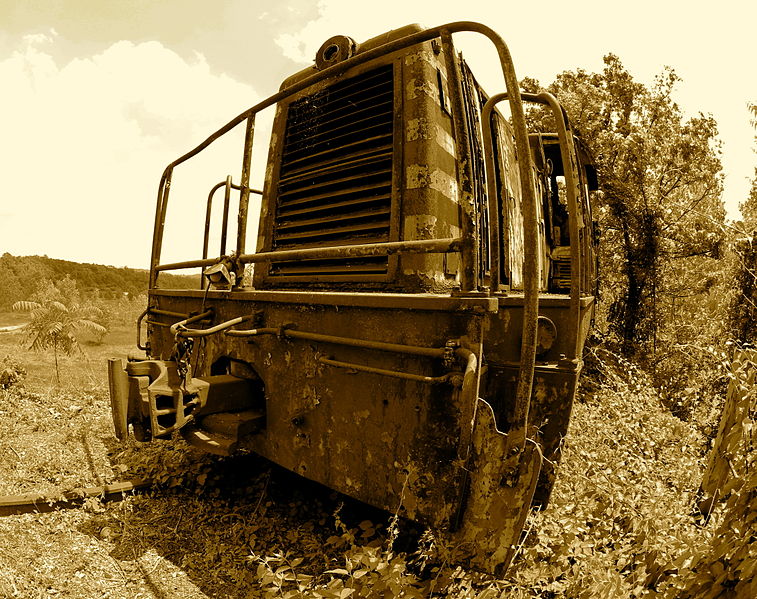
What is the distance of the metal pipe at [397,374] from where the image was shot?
2.07m

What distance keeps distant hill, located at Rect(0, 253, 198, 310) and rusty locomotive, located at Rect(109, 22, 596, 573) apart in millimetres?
22800

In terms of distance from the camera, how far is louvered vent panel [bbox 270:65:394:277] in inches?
117

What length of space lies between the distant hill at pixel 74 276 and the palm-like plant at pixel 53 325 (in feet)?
37.0

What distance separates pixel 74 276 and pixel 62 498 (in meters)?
34.5

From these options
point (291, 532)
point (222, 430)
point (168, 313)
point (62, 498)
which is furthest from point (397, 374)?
point (62, 498)

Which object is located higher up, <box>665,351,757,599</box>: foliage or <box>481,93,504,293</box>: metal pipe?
<box>481,93,504,293</box>: metal pipe

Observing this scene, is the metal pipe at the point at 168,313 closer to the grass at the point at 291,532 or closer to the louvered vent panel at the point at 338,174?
the louvered vent panel at the point at 338,174

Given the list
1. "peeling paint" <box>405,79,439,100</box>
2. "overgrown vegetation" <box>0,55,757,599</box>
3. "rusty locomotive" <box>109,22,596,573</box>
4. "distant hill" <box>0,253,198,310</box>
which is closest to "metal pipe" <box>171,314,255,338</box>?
"rusty locomotive" <box>109,22,596,573</box>

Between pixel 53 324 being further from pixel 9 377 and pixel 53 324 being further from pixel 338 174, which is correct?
pixel 338 174

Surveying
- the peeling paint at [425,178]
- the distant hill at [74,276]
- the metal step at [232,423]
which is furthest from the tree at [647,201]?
the distant hill at [74,276]

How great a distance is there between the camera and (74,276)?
32.4 m

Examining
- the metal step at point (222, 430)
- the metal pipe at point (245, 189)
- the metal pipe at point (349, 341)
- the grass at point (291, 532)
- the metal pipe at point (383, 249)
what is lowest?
the grass at point (291, 532)

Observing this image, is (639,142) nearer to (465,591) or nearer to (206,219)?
(206,219)

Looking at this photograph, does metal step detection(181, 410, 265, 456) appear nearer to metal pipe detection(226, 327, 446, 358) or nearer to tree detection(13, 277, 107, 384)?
metal pipe detection(226, 327, 446, 358)
